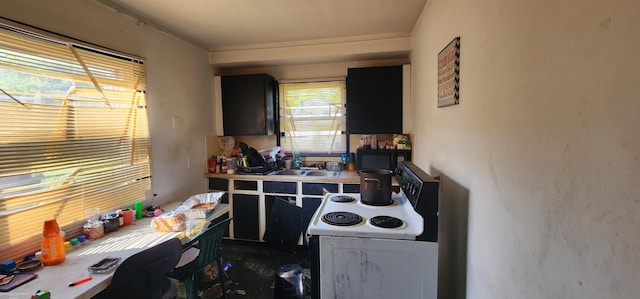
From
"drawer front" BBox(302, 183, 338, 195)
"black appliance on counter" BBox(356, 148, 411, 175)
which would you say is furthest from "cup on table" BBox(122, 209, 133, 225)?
"black appliance on counter" BBox(356, 148, 411, 175)

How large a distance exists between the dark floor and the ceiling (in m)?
2.07

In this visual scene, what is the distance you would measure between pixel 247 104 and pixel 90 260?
2269 mm

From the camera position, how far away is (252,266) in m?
2.87

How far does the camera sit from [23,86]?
1.57m

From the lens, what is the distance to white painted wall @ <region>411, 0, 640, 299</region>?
1.69 ft

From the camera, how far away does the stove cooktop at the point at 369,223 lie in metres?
1.31

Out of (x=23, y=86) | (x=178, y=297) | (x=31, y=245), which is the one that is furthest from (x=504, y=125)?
(x=31, y=245)

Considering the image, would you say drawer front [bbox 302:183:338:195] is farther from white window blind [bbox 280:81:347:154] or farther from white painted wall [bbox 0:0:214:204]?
white painted wall [bbox 0:0:214:204]

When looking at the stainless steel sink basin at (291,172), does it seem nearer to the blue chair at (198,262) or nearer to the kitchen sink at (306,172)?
the kitchen sink at (306,172)

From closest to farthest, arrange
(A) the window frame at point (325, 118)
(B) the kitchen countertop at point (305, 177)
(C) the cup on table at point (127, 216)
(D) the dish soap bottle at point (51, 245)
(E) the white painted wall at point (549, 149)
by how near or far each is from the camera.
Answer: (E) the white painted wall at point (549, 149)
(D) the dish soap bottle at point (51, 245)
(C) the cup on table at point (127, 216)
(B) the kitchen countertop at point (305, 177)
(A) the window frame at point (325, 118)

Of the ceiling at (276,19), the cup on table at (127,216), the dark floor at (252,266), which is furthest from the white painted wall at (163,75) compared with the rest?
the dark floor at (252,266)

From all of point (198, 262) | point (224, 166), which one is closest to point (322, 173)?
point (224, 166)

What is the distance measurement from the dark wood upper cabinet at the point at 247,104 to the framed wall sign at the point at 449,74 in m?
2.19

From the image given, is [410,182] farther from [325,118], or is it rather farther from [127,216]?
[325,118]
